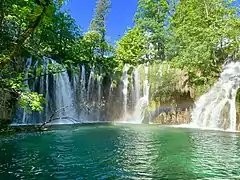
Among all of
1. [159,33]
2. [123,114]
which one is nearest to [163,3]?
[159,33]

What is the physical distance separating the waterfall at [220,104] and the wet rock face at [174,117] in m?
0.68

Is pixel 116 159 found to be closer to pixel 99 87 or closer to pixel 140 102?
pixel 140 102

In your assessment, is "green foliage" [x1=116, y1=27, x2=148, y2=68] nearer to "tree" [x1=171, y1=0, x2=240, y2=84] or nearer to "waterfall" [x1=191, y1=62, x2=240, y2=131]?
Answer: "tree" [x1=171, y1=0, x2=240, y2=84]

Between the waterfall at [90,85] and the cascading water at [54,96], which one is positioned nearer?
the cascading water at [54,96]

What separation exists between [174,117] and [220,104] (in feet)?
16.6

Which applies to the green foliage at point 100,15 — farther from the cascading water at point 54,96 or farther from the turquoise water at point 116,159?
the turquoise water at point 116,159

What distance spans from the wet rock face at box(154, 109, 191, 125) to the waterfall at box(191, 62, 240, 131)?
68 cm

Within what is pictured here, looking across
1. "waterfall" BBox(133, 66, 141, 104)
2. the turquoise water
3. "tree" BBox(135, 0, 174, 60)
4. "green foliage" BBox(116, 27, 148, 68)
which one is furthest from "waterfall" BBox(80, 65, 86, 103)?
the turquoise water

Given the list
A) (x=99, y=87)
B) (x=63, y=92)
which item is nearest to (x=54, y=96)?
(x=63, y=92)

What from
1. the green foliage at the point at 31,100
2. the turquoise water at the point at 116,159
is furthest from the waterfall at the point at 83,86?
the green foliage at the point at 31,100

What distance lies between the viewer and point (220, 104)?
2092 cm

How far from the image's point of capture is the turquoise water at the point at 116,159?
24.0 ft

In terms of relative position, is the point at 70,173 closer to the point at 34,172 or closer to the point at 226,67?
the point at 34,172

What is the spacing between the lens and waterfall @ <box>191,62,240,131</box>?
20.0m
